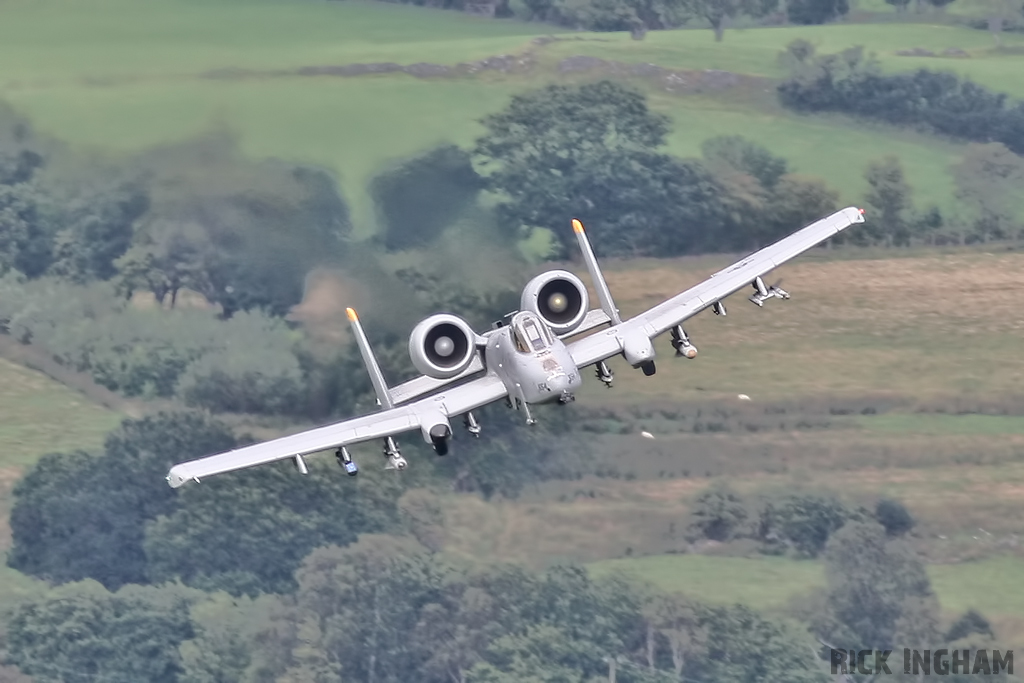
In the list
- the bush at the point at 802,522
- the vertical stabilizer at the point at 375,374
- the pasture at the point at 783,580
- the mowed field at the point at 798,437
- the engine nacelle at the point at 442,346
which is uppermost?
the engine nacelle at the point at 442,346

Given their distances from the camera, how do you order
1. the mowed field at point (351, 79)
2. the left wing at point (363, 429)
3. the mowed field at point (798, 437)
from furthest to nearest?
the mowed field at point (351, 79)
the mowed field at point (798, 437)
the left wing at point (363, 429)

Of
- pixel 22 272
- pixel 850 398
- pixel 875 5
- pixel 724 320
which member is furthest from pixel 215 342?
pixel 875 5

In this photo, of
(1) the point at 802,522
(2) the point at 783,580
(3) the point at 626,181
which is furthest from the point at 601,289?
(3) the point at 626,181

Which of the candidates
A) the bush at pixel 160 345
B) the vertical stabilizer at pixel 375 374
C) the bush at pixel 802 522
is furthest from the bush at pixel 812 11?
the vertical stabilizer at pixel 375 374

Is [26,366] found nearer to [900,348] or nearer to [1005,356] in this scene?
[900,348]

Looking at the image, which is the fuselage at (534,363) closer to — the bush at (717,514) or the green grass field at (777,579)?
the bush at (717,514)

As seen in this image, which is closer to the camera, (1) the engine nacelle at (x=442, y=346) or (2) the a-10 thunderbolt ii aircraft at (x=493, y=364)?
(2) the a-10 thunderbolt ii aircraft at (x=493, y=364)
